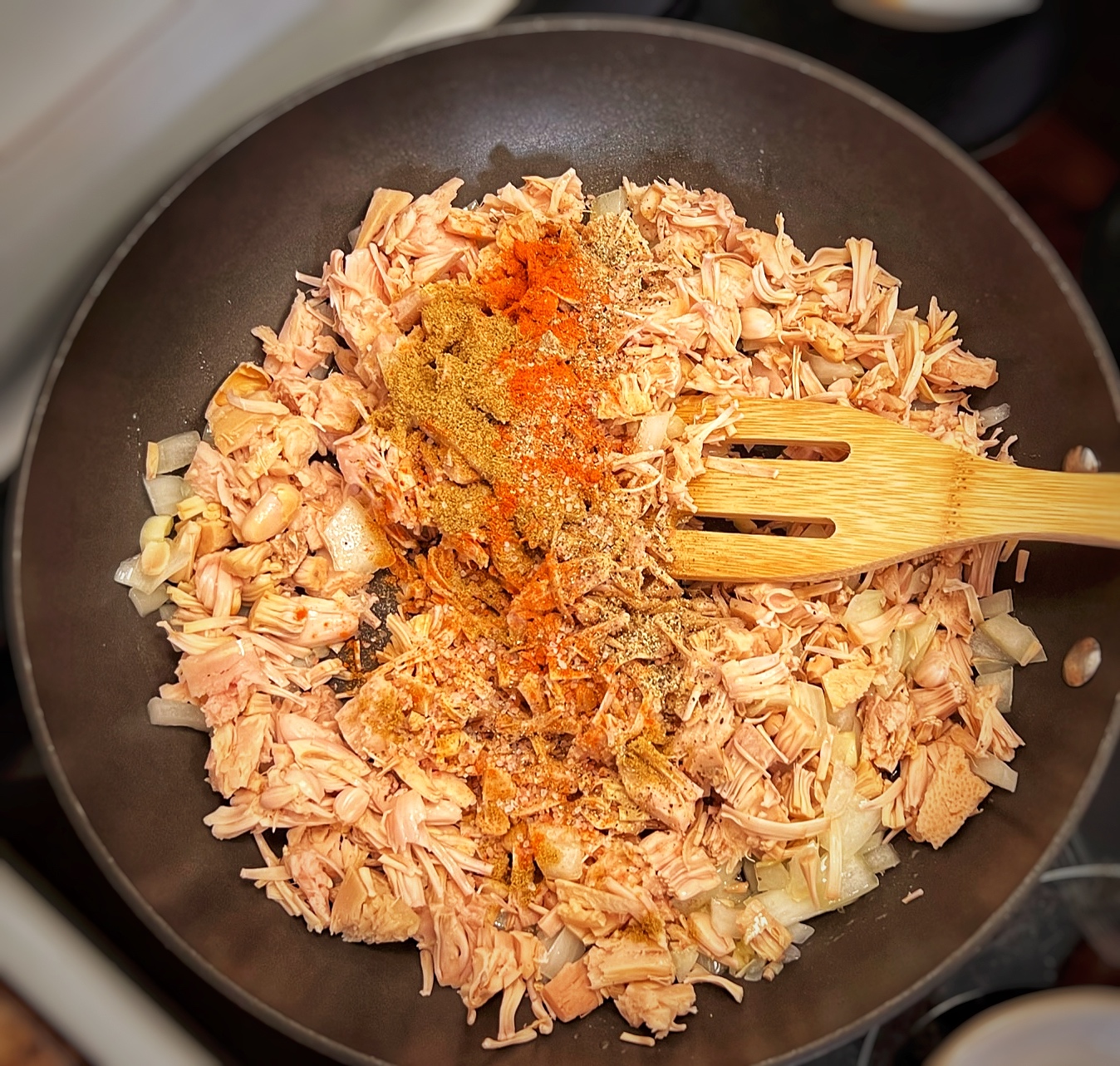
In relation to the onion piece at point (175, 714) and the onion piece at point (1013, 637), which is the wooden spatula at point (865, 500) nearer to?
the onion piece at point (1013, 637)

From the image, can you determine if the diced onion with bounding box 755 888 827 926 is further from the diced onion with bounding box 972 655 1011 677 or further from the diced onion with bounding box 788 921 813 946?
the diced onion with bounding box 972 655 1011 677

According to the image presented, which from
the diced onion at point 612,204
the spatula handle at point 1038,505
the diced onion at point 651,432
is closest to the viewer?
the spatula handle at point 1038,505

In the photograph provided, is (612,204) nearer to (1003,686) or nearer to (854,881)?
(1003,686)

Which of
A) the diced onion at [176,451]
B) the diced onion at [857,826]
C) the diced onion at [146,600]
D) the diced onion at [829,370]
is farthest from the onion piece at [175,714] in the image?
the diced onion at [829,370]

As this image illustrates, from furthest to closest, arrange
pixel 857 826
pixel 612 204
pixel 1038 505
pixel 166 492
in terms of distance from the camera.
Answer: pixel 612 204 → pixel 166 492 → pixel 857 826 → pixel 1038 505

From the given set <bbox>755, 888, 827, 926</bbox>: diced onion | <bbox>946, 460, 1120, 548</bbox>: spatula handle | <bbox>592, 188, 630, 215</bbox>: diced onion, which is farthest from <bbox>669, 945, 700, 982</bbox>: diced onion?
<bbox>592, 188, 630, 215</bbox>: diced onion

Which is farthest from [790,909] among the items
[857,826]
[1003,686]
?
[1003,686]

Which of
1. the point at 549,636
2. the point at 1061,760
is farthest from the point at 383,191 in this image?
the point at 1061,760
